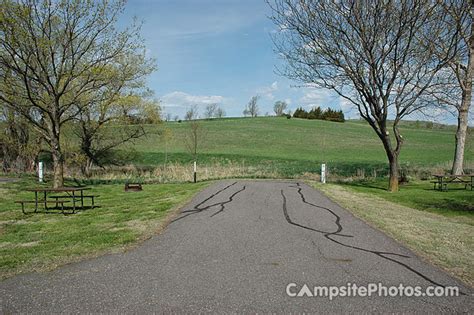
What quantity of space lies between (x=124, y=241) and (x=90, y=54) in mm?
16870

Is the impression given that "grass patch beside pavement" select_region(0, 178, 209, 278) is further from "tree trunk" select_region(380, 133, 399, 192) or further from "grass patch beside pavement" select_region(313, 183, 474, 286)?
"tree trunk" select_region(380, 133, 399, 192)

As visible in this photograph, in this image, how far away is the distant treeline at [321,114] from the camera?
98188 millimetres

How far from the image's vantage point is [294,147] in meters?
54.7

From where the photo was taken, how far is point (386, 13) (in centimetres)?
1684

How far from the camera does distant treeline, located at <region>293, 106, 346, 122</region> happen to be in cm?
9819

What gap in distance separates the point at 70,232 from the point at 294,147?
155 ft

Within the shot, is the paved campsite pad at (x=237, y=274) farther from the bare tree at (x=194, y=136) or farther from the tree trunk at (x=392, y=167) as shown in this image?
the bare tree at (x=194, y=136)

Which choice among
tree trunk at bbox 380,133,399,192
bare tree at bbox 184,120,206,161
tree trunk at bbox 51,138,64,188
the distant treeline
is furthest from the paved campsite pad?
the distant treeline

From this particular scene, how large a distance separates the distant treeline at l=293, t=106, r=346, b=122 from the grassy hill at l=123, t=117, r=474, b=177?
1640cm

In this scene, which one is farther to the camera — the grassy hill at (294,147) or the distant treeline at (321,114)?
the distant treeline at (321,114)

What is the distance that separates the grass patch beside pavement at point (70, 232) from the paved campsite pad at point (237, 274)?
1.82ft

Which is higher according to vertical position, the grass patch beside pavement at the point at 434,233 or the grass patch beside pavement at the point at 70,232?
the grass patch beside pavement at the point at 434,233

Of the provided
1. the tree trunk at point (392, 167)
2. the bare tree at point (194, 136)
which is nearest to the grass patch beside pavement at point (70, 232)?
the tree trunk at point (392, 167)

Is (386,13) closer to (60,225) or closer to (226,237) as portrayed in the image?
(226,237)
